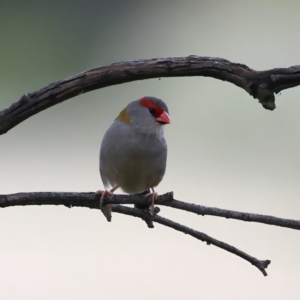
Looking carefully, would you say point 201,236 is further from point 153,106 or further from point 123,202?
point 153,106

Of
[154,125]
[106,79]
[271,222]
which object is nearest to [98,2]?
[154,125]

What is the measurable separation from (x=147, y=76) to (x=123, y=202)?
0.47 metres

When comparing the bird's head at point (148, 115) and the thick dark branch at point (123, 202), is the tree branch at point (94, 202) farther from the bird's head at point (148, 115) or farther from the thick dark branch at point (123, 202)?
the bird's head at point (148, 115)

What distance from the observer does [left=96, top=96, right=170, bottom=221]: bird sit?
2531 millimetres

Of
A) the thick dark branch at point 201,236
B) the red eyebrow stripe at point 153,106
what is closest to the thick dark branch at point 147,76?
the thick dark branch at point 201,236

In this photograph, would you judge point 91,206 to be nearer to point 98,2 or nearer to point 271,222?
point 271,222

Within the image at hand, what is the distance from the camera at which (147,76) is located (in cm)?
204

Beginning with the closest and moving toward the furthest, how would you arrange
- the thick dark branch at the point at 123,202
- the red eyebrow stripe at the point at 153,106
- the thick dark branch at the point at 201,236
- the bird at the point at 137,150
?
the thick dark branch at the point at 123,202 < the thick dark branch at the point at 201,236 < the bird at the point at 137,150 < the red eyebrow stripe at the point at 153,106

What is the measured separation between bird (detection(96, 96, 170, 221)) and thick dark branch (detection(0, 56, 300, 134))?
1.78 feet

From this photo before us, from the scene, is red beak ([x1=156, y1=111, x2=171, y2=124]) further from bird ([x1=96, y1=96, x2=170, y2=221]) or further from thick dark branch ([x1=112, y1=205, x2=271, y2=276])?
thick dark branch ([x1=112, y1=205, x2=271, y2=276])

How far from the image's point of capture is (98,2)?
6.71m

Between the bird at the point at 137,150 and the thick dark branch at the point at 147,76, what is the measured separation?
54 centimetres

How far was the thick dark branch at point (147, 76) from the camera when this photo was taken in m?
1.97

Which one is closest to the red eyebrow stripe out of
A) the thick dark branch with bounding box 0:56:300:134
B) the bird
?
the bird
